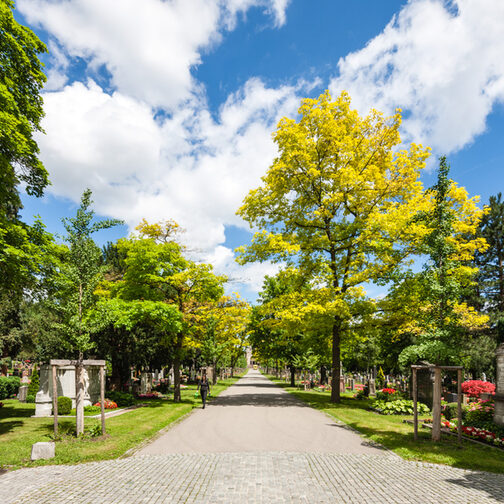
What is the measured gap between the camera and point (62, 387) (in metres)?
17.1

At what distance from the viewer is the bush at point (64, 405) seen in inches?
617

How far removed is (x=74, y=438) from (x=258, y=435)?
18.2 ft

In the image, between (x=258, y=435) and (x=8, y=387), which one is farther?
(x=8, y=387)

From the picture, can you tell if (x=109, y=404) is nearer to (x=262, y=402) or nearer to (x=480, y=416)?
(x=262, y=402)

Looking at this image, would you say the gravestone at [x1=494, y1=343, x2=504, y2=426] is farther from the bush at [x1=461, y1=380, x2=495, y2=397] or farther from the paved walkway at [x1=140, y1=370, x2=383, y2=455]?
the bush at [x1=461, y1=380, x2=495, y2=397]

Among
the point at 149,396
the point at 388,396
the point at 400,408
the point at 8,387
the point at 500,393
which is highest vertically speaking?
the point at 500,393

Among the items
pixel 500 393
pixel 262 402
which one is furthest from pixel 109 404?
pixel 500 393

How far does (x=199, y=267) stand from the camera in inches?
829

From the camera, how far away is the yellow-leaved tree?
18.2m

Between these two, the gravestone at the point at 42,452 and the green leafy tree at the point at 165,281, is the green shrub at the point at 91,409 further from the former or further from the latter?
the gravestone at the point at 42,452

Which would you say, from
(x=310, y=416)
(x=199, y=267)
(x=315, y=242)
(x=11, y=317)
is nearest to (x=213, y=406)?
A: (x=310, y=416)

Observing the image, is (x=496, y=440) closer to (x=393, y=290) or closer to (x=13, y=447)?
(x=393, y=290)

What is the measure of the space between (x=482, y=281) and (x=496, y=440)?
3244 centimetres

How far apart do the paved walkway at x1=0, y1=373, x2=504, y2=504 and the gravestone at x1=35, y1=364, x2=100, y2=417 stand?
8692mm
